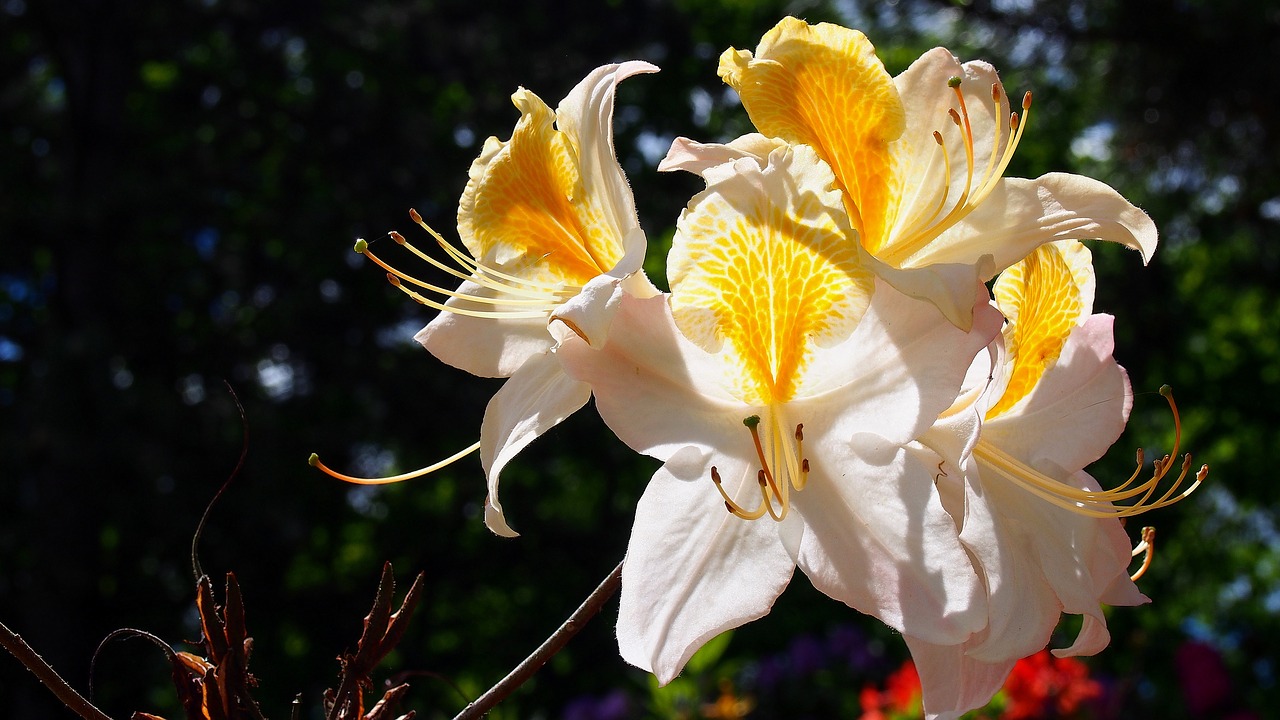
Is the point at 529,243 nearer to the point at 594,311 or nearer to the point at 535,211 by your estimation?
the point at 535,211

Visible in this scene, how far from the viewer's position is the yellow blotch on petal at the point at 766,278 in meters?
0.95

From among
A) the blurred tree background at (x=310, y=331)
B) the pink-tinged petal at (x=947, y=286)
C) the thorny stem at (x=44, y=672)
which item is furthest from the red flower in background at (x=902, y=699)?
the blurred tree background at (x=310, y=331)

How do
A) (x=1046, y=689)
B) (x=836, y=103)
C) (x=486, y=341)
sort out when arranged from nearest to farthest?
(x=836, y=103) → (x=486, y=341) → (x=1046, y=689)

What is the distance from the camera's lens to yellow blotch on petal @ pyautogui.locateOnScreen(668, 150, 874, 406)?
949 mm

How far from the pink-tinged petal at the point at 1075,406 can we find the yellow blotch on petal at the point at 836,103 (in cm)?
23

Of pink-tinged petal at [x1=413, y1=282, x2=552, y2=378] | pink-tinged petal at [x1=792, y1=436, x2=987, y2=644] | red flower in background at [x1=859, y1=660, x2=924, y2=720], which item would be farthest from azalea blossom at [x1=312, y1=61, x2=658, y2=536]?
red flower in background at [x1=859, y1=660, x2=924, y2=720]

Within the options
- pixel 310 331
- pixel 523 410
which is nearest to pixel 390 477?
pixel 523 410

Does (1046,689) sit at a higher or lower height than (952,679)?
lower

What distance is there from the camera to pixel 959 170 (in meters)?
1.10

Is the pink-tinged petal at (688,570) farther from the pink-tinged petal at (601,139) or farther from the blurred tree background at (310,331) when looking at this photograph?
the blurred tree background at (310,331)

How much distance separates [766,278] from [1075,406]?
1.21ft

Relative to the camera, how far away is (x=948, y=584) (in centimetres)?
92

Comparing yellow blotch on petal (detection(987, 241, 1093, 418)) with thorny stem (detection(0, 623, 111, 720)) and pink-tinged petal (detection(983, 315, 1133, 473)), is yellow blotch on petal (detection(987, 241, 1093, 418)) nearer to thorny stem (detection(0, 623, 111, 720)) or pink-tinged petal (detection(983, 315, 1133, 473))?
pink-tinged petal (detection(983, 315, 1133, 473))

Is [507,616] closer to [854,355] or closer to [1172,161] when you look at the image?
[1172,161]
